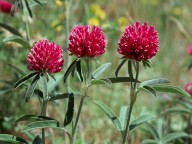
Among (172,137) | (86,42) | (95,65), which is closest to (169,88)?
(86,42)

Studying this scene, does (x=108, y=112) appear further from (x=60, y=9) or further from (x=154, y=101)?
(x=60, y=9)

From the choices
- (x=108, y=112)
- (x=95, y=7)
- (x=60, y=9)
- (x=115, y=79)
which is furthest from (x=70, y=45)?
(x=95, y=7)

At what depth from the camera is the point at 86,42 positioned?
1819 millimetres

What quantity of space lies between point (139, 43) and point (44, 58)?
40 cm

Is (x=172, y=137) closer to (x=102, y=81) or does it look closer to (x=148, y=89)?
(x=148, y=89)

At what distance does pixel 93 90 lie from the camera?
419 cm

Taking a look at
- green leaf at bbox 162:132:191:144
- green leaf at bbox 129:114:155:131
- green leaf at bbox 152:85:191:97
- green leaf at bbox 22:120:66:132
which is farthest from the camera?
green leaf at bbox 162:132:191:144

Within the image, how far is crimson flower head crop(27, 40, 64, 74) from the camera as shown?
73.0 inches

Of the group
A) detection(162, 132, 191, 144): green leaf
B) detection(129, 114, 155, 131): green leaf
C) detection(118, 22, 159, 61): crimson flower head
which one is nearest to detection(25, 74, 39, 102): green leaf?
detection(118, 22, 159, 61): crimson flower head

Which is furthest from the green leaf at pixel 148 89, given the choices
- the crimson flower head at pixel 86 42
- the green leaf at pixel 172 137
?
the green leaf at pixel 172 137

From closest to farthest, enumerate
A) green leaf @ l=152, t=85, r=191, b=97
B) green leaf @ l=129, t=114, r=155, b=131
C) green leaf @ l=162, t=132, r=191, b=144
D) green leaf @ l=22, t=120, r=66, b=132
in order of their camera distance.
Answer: green leaf @ l=22, t=120, r=66, b=132, green leaf @ l=152, t=85, r=191, b=97, green leaf @ l=129, t=114, r=155, b=131, green leaf @ l=162, t=132, r=191, b=144

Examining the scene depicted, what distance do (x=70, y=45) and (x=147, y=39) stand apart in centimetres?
32

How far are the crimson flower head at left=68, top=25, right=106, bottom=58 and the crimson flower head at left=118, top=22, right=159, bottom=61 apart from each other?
4.0 inches

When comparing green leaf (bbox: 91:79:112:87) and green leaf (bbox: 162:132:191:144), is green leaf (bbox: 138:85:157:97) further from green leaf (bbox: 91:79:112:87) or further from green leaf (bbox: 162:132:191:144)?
green leaf (bbox: 162:132:191:144)
